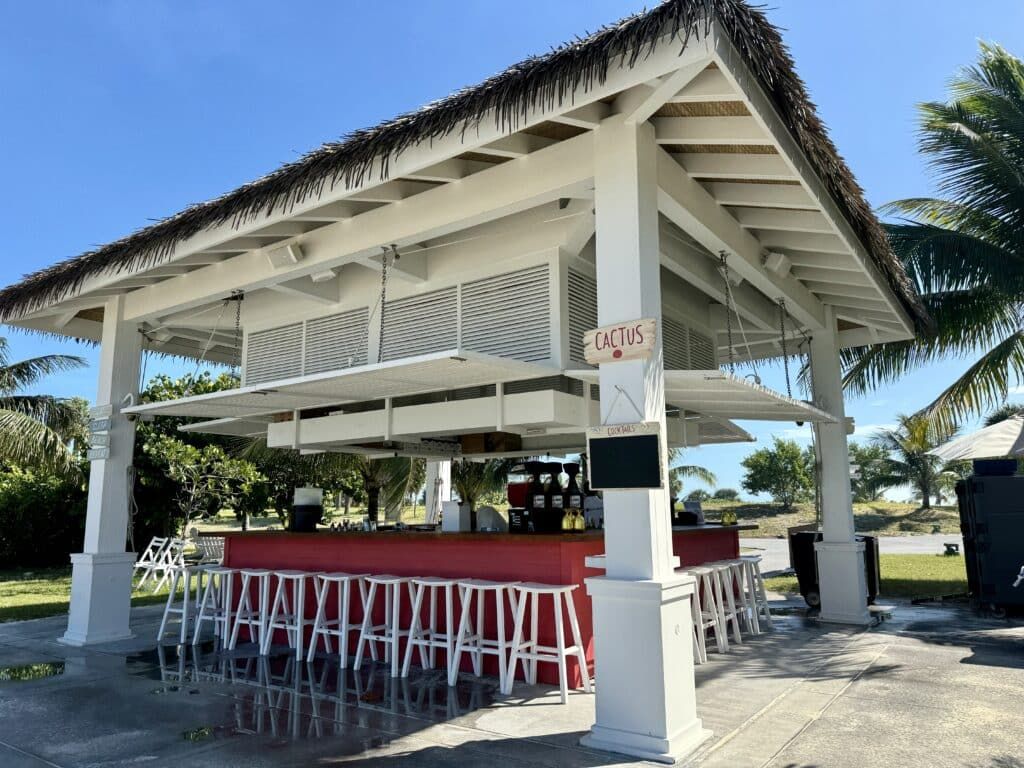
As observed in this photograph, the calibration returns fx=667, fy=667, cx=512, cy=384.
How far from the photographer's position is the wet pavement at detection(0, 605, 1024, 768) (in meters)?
3.41

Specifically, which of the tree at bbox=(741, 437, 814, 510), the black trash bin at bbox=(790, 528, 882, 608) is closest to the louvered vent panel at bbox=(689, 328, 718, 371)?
the black trash bin at bbox=(790, 528, 882, 608)

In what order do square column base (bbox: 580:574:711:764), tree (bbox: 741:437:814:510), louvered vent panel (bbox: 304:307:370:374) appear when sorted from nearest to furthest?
square column base (bbox: 580:574:711:764), louvered vent panel (bbox: 304:307:370:374), tree (bbox: 741:437:814:510)

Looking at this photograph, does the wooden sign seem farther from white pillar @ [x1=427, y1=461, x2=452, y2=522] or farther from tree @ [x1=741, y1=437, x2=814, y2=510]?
tree @ [x1=741, y1=437, x2=814, y2=510]

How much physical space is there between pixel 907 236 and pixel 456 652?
27.9 ft

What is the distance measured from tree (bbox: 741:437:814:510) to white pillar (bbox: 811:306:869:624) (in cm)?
3812

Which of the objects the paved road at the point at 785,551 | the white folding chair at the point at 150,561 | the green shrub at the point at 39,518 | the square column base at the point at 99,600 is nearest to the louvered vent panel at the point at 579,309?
the square column base at the point at 99,600

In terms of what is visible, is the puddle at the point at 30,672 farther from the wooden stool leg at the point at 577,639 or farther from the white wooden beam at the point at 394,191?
the white wooden beam at the point at 394,191

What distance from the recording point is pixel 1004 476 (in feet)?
25.0

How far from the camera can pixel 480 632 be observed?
4922 millimetres

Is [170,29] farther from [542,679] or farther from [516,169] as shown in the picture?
[542,679]

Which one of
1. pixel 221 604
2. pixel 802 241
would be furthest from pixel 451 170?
pixel 221 604

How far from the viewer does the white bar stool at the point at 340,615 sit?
545 centimetres

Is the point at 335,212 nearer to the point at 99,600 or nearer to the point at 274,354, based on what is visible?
the point at 274,354

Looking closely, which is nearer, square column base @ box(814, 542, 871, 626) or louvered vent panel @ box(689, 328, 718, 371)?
louvered vent panel @ box(689, 328, 718, 371)
